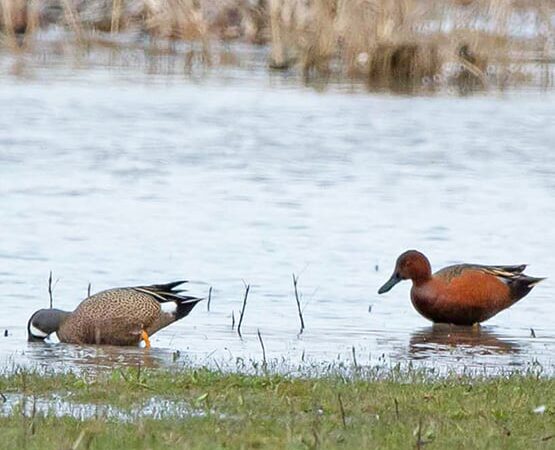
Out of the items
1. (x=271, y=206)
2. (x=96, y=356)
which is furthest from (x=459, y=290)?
(x=271, y=206)

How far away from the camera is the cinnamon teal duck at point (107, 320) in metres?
9.98

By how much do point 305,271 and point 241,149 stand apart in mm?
7632

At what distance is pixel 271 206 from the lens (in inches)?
653

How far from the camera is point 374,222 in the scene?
1583 cm

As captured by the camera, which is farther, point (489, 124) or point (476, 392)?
point (489, 124)

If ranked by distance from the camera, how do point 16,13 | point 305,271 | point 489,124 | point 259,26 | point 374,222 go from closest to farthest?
point 305,271 < point 374,222 < point 489,124 < point 16,13 < point 259,26

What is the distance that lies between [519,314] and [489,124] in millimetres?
11579

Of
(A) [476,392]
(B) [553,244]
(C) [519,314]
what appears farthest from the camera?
(B) [553,244]

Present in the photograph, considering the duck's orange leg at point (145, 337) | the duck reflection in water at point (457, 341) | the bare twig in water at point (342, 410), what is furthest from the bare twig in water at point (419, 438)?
the duck's orange leg at point (145, 337)

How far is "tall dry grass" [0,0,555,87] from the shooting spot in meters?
26.0

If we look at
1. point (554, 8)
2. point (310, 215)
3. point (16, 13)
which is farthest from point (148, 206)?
point (554, 8)

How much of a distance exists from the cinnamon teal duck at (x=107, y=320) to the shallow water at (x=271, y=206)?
0.18m

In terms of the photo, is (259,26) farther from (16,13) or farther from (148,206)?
(148,206)

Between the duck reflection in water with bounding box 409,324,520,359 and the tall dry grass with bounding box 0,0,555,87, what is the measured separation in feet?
47.3
